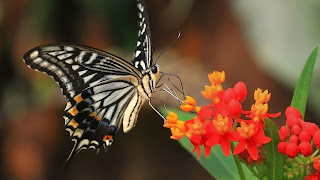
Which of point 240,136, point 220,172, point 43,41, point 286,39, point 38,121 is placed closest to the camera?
point 240,136

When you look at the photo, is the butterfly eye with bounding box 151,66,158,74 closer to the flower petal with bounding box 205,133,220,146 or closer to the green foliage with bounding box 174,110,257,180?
the green foliage with bounding box 174,110,257,180

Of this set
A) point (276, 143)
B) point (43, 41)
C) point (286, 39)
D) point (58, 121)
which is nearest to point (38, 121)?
point (58, 121)

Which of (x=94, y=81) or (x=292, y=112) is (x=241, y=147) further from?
(x=94, y=81)

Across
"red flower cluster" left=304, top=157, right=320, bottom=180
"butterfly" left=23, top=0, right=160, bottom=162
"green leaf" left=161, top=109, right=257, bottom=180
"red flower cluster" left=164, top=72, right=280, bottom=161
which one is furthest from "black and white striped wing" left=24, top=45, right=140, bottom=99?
"red flower cluster" left=304, top=157, right=320, bottom=180

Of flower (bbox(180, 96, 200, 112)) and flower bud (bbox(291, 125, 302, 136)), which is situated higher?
flower (bbox(180, 96, 200, 112))

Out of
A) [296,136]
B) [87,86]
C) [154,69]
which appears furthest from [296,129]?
[87,86]

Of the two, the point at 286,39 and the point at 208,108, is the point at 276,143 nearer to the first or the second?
the point at 208,108
